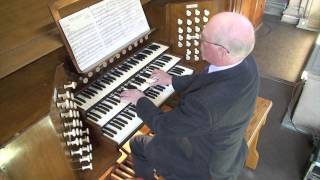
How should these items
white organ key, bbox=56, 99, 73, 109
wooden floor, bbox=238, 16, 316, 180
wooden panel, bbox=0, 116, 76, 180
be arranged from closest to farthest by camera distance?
wooden panel, bbox=0, 116, 76, 180
white organ key, bbox=56, 99, 73, 109
wooden floor, bbox=238, 16, 316, 180

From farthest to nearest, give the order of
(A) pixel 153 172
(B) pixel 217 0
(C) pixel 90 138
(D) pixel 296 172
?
(D) pixel 296 172 < (B) pixel 217 0 < (A) pixel 153 172 < (C) pixel 90 138

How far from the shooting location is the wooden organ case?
3.59 feet

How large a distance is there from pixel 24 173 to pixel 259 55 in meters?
→ 3.37

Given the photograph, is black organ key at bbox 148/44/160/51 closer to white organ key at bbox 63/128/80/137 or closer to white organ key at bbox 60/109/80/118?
white organ key at bbox 60/109/80/118

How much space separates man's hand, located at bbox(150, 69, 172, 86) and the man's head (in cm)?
71

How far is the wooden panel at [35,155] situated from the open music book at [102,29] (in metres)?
0.61

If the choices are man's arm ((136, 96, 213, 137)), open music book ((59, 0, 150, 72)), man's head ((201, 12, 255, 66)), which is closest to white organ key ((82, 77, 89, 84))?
open music book ((59, 0, 150, 72))

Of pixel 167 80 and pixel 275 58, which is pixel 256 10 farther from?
pixel 167 80

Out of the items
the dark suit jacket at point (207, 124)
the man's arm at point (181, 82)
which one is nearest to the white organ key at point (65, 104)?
the dark suit jacket at point (207, 124)

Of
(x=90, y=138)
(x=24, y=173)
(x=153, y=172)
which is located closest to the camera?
(x=24, y=173)

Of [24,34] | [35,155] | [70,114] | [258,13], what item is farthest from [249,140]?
[258,13]

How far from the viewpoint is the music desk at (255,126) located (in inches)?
82.6

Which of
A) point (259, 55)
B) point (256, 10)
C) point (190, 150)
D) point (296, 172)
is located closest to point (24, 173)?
point (190, 150)

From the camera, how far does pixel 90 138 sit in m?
1.82
